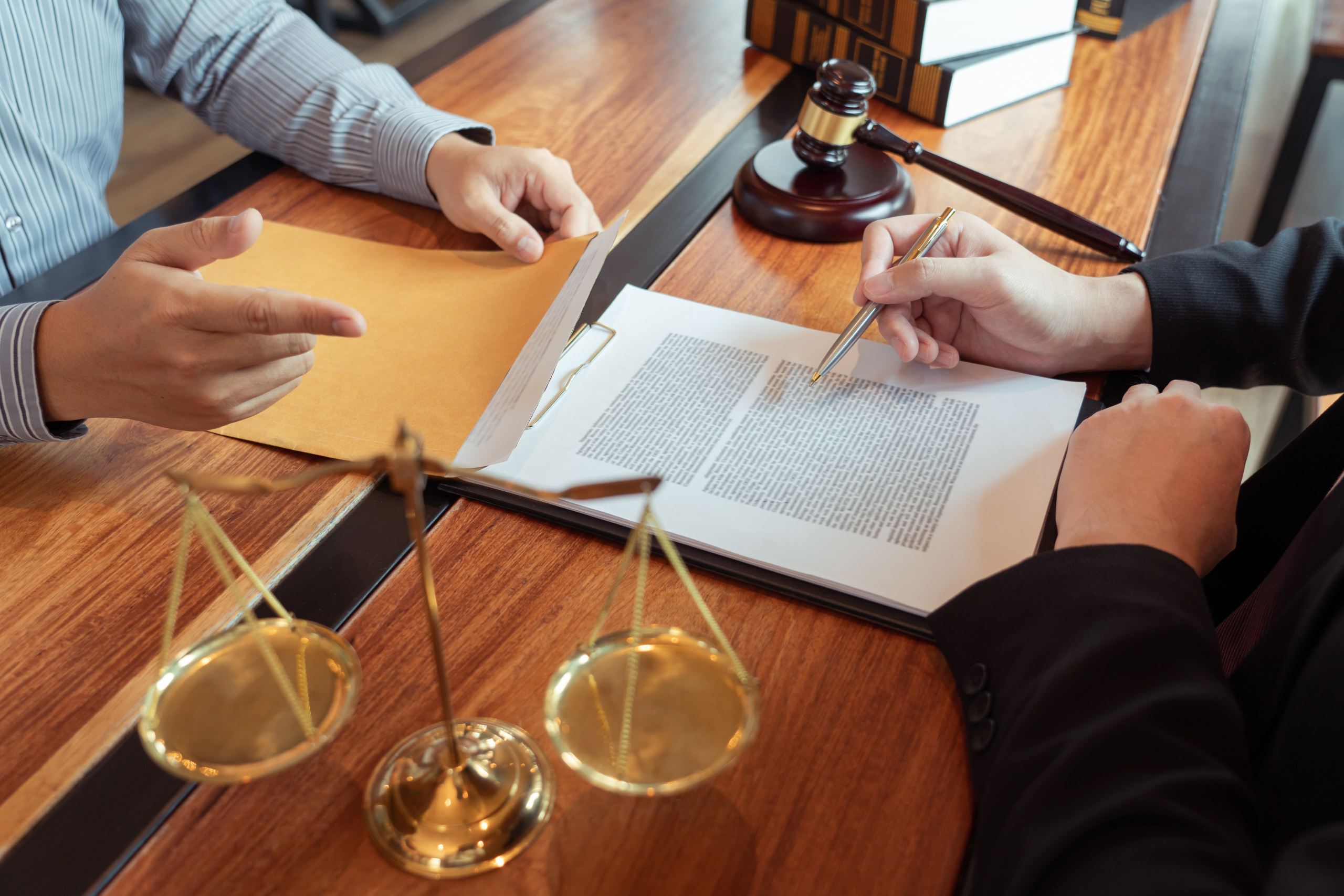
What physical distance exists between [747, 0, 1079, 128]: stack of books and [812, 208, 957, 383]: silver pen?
1.45ft

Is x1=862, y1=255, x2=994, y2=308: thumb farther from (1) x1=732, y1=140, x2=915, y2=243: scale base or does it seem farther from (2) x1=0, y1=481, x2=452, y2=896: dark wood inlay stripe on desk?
(2) x1=0, y1=481, x2=452, y2=896: dark wood inlay stripe on desk

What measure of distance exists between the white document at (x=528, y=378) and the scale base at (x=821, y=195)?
23cm

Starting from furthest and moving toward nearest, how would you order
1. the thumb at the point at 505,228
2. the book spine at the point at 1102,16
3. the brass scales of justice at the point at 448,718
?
the book spine at the point at 1102,16 → the thumb at the point at 505,228 → the brass scales of justice at the point at 448,718

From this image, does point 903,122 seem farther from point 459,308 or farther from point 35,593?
point 35,593

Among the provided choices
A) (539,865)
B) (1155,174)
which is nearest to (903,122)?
(1155,174)

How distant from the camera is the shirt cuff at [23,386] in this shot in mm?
748

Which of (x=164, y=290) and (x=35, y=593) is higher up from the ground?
(x=164, y=290)

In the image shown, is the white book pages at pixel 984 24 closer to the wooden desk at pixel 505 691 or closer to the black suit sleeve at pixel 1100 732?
the wooden desk at pixel 505 691

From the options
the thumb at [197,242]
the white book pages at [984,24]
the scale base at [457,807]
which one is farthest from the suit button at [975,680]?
the white book pages at [984,24]

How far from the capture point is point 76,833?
20.9 inches

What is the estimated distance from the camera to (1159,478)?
688mm

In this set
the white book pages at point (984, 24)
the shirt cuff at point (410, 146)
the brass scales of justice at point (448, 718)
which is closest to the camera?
the brass scales of justice at point (448, 718)

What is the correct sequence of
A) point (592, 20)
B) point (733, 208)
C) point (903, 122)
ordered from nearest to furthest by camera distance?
point (733, 208) → point (903, 122) → point (592, 20)

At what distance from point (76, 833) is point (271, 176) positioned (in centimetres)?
91
